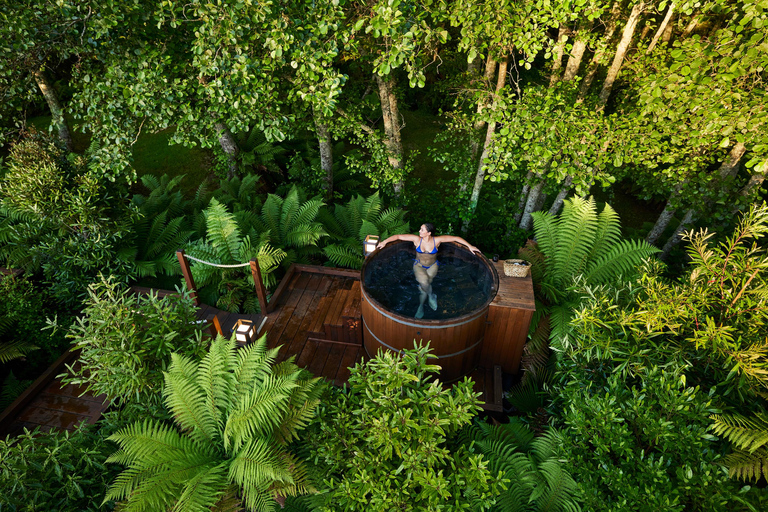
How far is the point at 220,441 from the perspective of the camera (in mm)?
3303

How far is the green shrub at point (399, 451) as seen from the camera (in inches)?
102

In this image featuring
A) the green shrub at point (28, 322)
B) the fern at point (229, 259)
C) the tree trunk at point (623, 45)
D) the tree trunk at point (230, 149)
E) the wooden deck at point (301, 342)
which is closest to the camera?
the wooden deck at point (301, 342)

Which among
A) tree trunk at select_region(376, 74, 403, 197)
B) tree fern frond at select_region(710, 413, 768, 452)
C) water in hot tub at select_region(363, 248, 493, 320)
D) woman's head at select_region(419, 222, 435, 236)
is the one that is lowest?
water in hot tub at select_region(363, 248, 493, 320)

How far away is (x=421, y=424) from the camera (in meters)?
2.72

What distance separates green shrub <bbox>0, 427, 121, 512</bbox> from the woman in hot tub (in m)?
3.40

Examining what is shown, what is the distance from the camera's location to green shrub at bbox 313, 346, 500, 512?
258cm

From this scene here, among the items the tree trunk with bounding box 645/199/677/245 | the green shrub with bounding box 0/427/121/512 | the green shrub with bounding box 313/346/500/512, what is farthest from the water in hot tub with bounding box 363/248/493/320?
the tree trunk with bounding box 645/199/677/245

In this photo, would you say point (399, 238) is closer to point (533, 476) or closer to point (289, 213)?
point (289, 213)

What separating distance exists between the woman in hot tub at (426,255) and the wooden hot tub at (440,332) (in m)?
0.52

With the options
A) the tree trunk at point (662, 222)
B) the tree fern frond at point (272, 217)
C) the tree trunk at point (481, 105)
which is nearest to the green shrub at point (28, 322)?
the tree fern frond at point (272, 217)

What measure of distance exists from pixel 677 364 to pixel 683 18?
5.14 metres

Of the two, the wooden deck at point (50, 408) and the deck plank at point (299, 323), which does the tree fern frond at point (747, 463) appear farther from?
the wooden deck at point (50, 408)

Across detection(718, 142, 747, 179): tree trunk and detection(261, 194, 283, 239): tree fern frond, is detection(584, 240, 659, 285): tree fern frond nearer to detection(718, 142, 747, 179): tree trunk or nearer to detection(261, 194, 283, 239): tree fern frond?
detection(718, 142, 747, 179): tree trunk

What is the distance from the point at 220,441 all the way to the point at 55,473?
1246mm
